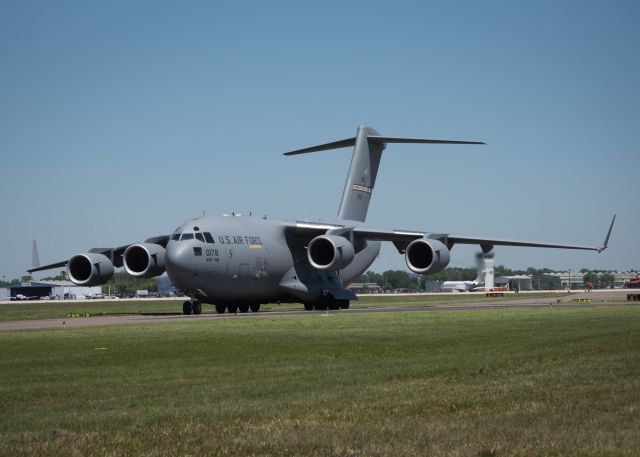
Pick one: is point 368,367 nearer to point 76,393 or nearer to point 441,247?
point 76,393

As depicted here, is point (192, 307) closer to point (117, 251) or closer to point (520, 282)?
point (117, 251)

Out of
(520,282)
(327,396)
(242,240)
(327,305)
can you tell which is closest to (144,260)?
(242,240)

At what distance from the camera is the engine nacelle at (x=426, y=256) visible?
132 feet

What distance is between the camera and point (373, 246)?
164 ft

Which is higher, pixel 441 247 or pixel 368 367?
pixel 441 247

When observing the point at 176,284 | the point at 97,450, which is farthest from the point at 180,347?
the point at 176,284

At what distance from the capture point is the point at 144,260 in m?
41.8

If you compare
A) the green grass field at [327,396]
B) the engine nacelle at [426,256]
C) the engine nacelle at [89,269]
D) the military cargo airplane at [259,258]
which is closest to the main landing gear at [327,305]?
the military cargo airplane at [259,258]

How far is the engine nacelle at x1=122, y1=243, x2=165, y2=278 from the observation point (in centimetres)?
4125

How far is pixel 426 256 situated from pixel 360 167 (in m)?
10.2

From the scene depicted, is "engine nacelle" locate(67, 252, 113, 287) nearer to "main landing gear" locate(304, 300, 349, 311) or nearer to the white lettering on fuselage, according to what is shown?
the white lettering on fuselage

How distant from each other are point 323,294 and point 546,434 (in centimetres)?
3736

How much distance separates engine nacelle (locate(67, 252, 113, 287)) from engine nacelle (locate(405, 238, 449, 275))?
13.0 meters

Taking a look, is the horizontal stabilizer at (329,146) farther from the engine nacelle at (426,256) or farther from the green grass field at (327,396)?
the green grass field at (327,396)
